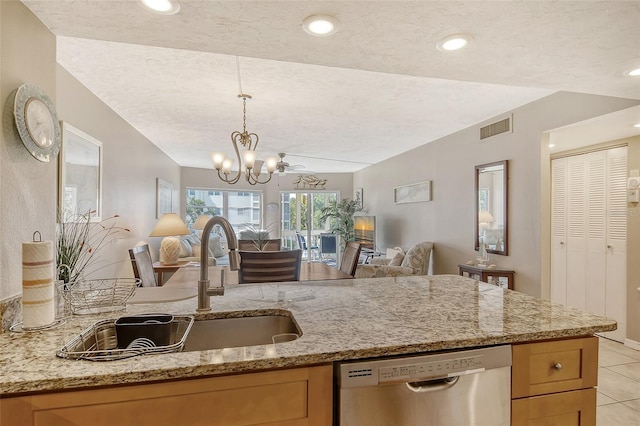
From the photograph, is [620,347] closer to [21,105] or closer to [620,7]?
[620,7]

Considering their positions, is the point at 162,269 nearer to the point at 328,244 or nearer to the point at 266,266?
the point at 266,266

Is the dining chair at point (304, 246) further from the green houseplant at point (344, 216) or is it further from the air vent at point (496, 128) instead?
the air vent at point (496, 128)

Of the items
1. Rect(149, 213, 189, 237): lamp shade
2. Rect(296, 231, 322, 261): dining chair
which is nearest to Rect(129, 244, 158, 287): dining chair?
Rect(149, 213, 189, 237): lamp shade

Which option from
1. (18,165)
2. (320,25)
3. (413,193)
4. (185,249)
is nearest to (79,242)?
(18,165)

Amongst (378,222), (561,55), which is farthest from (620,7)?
(378,222)

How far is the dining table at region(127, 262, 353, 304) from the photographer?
64.7 inches

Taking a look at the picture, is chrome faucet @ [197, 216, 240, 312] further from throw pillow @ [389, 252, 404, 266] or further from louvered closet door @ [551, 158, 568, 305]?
louvered closet door @ [551, 158, 568, 305]

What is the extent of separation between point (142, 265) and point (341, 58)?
2113 millimetres

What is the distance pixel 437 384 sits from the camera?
3.58ft

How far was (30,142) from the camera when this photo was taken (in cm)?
126

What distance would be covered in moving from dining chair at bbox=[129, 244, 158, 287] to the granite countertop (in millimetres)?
1103

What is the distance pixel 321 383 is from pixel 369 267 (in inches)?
128

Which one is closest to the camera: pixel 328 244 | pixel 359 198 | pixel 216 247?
pixel 216 247

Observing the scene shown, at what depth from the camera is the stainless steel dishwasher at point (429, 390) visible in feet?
3.30
